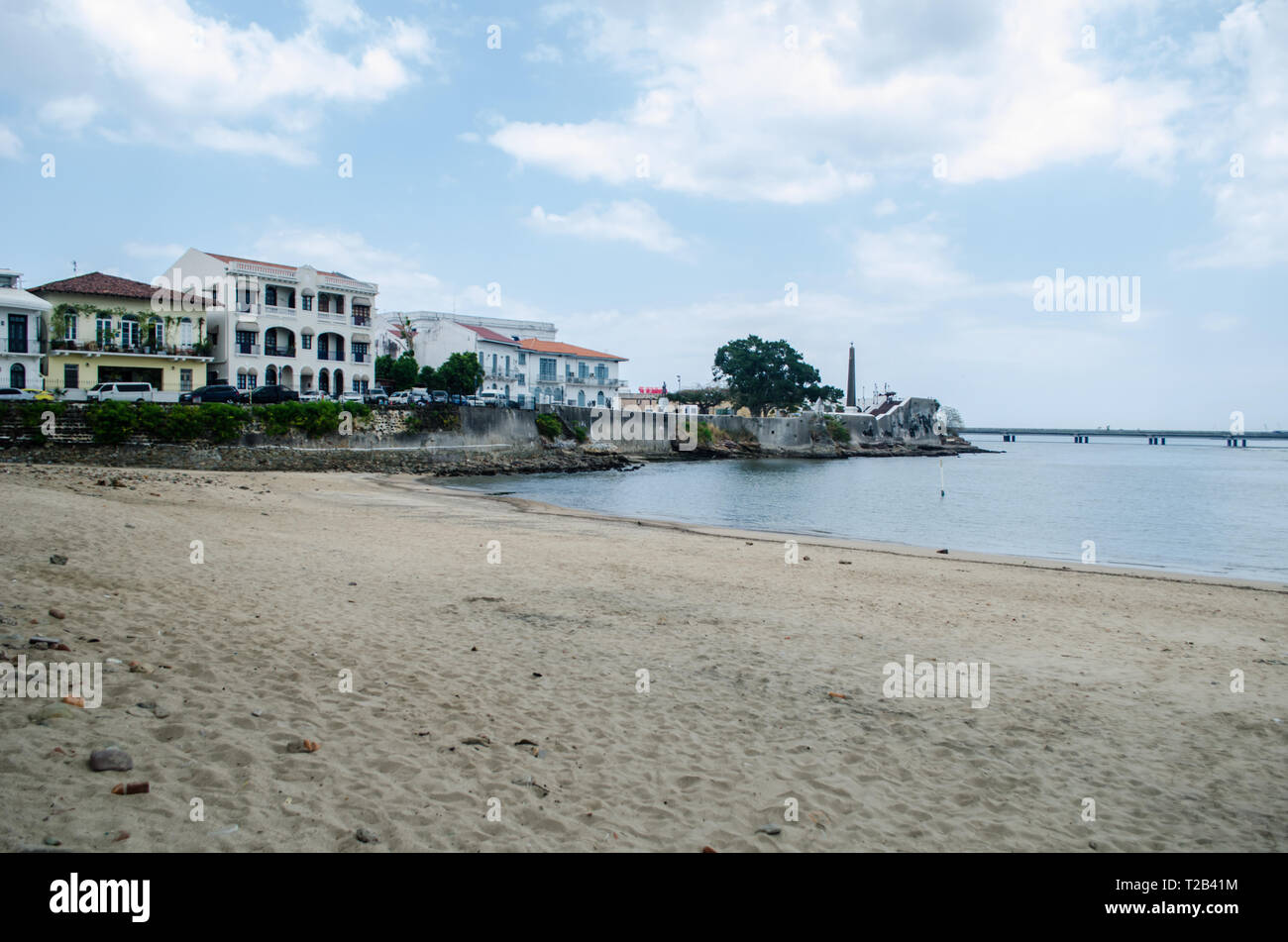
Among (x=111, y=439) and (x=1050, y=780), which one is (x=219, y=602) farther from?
(x=111, y=439)

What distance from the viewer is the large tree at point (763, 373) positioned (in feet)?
356

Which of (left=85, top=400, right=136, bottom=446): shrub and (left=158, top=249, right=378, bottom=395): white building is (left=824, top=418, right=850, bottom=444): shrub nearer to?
(left=158, top=249, right=378, bottom=395): white building

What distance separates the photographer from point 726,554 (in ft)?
61.6

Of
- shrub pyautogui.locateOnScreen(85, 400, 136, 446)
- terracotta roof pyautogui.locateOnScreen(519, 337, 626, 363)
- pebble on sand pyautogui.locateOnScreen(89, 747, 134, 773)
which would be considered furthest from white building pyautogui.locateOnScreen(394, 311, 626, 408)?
pebble on sand pyautogui.locateOnScreen(89, 747, 134, 773)

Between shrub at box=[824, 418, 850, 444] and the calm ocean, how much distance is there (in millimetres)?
49944

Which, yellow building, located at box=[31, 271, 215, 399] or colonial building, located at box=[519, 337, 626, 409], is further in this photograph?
colonial building, located at box=[519, 337, 626, 409]

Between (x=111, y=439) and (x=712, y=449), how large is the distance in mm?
62739

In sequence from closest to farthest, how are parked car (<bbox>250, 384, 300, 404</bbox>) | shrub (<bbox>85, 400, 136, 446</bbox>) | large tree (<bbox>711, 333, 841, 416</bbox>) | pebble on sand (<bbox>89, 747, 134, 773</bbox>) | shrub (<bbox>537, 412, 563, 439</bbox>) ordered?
pebble on sand (<bbox>89, 747, 134, 773</bbox>) < shrub (<bbox>85, 400, 136, 446</bbox>) < parked car (<bbox>250, 384, 300, 404</bbox>) < shrub (<bbox>537, 412, 563, 439</bbox>) < large tree (<bbox>711, 333, 841, 416</bbox>)

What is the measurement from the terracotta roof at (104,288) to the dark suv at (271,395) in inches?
494

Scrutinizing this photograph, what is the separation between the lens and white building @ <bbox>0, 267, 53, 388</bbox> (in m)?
44.4

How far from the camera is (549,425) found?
68938 mm

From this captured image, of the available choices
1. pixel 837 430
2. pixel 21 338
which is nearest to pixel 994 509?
pixel 21 338

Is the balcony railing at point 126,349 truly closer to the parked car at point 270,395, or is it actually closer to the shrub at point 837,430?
the parked car at point 270,395
